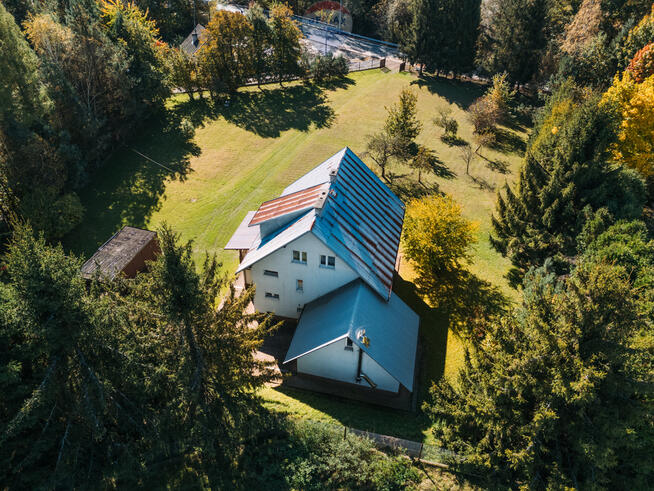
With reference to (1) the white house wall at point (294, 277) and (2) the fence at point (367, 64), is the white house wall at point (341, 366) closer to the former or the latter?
(1) the white house wall at point (294, 277)

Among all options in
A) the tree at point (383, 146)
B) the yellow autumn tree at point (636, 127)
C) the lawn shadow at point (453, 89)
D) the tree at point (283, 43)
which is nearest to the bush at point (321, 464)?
the tree at point (383, 146)

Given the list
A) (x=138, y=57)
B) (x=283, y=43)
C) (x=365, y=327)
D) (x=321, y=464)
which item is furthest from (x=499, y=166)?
(x=138, y=57)

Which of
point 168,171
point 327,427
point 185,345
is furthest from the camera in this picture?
point 168,171

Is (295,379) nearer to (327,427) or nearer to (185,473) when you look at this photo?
(327,427)

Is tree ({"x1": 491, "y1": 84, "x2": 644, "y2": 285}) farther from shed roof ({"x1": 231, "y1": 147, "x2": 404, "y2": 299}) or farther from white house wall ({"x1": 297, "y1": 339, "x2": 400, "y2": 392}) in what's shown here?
white house wall ({"x1": 297, "y1": 339, "x2": 400, "y2": 392})

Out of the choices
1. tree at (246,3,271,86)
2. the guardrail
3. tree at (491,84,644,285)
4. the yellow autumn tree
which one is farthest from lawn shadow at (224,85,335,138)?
the yellow autumn tree

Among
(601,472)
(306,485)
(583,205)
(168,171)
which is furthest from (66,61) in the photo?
(601,472)
